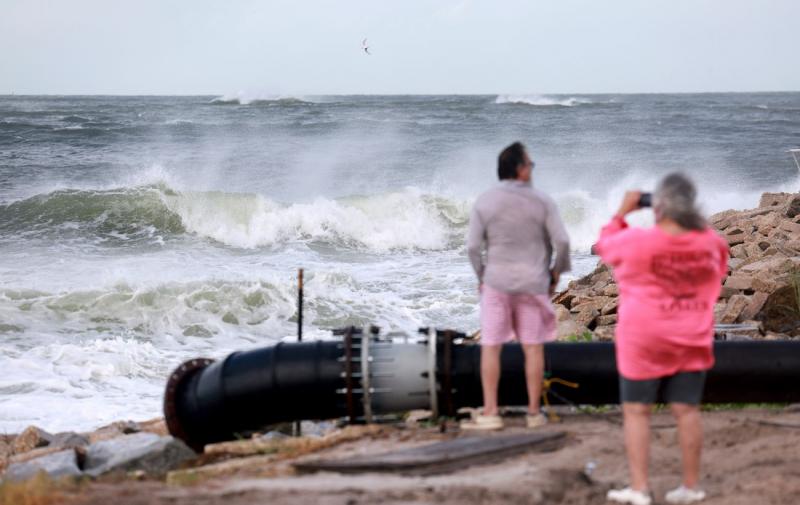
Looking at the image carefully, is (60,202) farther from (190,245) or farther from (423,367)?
(423,367)

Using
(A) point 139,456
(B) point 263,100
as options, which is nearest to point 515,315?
(A) point 139,456

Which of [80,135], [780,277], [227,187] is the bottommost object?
[780,277]

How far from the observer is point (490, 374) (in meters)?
6.88

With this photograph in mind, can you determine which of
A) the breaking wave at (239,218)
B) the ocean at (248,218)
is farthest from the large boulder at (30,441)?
the breaking wave at (239,218)

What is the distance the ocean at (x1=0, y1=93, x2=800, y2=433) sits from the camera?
1262 centimetres

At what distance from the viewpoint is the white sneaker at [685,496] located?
5391 mm

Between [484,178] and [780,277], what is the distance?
793 inches

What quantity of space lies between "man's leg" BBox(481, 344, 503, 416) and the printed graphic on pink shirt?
6.01 feet

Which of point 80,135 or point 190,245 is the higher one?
point 80,135

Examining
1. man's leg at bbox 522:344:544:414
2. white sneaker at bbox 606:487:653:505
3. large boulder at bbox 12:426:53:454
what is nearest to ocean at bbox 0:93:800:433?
large boulder at bbox 12:426:53:454

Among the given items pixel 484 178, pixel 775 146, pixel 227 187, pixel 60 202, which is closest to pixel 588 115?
pixel 775 146

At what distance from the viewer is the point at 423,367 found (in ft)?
23.3

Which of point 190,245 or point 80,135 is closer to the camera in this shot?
point 190,245

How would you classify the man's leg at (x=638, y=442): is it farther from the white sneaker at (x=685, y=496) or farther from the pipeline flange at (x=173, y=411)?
the pipeline flange at (x=173, y=411)
